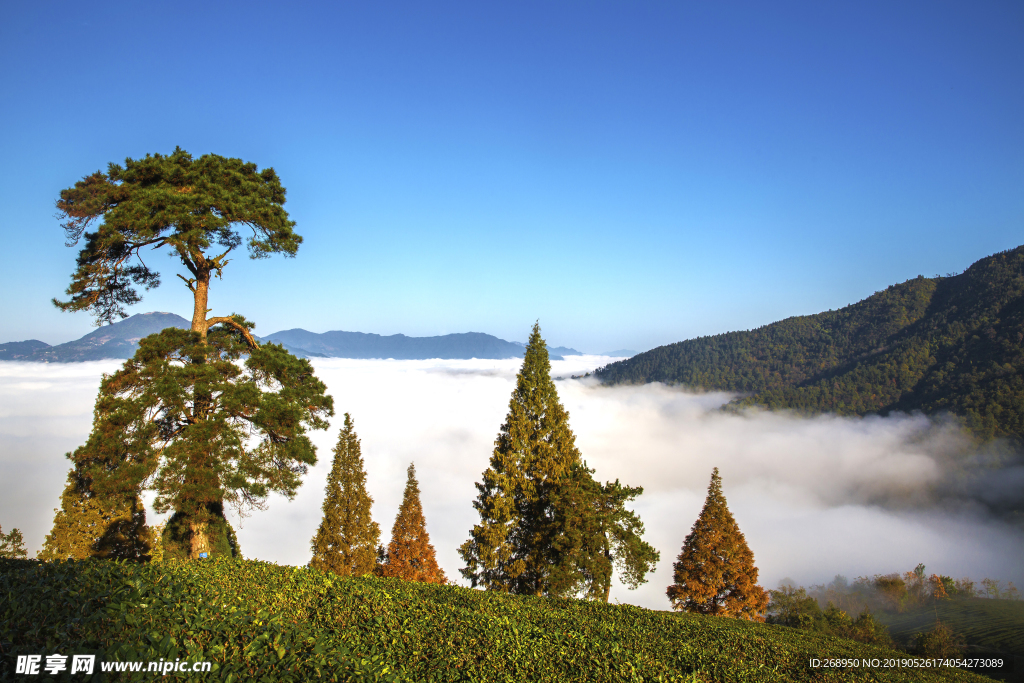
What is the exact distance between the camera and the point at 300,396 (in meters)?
14.0

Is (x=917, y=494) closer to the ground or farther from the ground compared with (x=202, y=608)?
closer to the ground

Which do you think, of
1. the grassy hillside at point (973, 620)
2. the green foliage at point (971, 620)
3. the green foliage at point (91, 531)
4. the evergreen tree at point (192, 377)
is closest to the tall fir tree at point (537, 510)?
the evergreen tree at point (192, 377)

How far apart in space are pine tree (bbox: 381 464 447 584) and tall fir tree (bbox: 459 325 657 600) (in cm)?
1239

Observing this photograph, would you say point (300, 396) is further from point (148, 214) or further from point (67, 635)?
point (67, 635)

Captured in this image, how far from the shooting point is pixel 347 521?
28016 mm

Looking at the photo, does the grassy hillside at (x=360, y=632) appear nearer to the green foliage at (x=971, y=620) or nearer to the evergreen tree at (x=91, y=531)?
the evergreen tree at (x=91, y=531)

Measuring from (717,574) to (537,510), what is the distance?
38.6 ft

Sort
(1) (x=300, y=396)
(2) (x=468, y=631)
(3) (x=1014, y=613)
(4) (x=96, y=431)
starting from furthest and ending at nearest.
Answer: (3) (x=1014, y=613) → (1) (x=300, y=396) → (4) (x=96, y=431) → (2) (x=468, y=631)

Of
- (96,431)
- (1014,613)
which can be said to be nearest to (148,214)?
(96,431)

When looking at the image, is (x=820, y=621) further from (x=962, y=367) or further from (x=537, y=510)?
(x=962, y=367)

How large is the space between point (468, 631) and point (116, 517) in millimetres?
21085

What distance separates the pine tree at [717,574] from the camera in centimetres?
2458

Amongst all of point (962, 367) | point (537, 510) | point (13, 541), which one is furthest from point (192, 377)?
point (962, 367)

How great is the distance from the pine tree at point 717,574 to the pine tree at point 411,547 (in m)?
13.7
